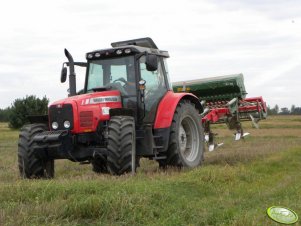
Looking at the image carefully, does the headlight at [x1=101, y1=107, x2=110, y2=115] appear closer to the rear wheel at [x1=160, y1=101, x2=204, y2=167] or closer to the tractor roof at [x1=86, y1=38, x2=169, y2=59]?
the tractor roof at [x1=86, y1=38, x2=169, y2=59]

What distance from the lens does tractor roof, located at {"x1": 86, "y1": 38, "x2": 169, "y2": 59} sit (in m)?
8.99

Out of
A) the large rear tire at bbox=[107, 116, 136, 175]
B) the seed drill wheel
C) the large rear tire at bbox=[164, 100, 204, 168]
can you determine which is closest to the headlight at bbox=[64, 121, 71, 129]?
the seed drill wheel

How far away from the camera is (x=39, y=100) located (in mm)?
48688

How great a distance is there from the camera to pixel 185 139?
A: 10188 mm

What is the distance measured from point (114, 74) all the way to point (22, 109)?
134ft

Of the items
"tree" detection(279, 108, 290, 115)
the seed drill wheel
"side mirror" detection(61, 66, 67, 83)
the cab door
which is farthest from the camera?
"tree" detection(279, 108, 290, 115)

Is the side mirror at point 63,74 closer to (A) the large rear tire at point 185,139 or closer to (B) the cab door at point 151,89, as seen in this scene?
(B) the cab door at point 151,89

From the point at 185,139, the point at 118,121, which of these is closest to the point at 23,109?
the point at 185,139

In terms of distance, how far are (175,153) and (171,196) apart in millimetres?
3325

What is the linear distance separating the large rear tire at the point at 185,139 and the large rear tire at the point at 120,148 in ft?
5.18

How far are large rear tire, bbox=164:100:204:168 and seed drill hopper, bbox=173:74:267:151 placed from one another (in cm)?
198

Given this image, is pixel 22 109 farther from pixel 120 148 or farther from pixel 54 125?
pixel 120 148

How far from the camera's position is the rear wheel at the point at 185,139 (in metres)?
9.22

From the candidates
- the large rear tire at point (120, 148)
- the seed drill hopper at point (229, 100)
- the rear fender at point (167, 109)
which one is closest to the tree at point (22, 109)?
the seed drill hopper at point (229, 100)
